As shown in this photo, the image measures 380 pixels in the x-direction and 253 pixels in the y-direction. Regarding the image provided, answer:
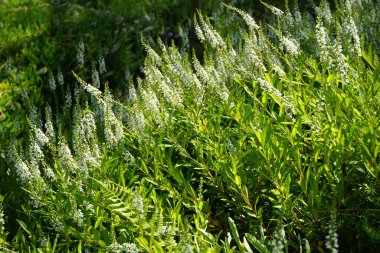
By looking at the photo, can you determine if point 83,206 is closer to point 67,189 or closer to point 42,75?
point 67,189

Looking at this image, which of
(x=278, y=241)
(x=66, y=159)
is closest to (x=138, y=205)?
(x=278, y=241)

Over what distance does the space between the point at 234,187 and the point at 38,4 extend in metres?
7.42

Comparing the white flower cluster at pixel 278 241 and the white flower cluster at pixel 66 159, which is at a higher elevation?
the white flower cluster at pixel 278 241

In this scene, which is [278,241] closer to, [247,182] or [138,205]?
[138,205]

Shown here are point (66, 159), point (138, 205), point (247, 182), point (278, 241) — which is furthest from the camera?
point (66, 159)

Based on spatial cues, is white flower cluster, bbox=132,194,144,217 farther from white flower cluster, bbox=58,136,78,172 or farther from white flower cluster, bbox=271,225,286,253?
white flower cluster, bbox=58,136,78,172

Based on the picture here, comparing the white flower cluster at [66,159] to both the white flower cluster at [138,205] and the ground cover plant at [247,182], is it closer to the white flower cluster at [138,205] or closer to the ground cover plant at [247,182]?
the ground cover plant at [247,182]

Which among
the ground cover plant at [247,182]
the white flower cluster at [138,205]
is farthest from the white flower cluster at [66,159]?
the white flower cluster at [138,205]

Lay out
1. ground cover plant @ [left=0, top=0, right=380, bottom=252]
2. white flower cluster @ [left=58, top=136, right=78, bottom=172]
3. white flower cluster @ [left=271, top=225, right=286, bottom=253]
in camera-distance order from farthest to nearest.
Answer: white flower cluster @ [left=58, top=136, right=78, bottom=172] → ground cover plant @ [left=0, top=0, right=380, bottom=252] → white flower cluster @ [left=271, top=225, right=286, bottom=253]

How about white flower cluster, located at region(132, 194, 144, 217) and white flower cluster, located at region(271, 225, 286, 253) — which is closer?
white flower cluster, located at region(271, 225, 286, 253)

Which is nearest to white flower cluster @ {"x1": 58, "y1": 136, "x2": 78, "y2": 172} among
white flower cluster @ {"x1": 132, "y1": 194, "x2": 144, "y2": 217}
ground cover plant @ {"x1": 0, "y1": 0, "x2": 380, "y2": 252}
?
ground cover plant @ {"x1": 0, "y1": 0, "x2": 380, "y2": 252}

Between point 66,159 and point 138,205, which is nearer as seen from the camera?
point 138,205

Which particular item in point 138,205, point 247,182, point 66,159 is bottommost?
point 247,182

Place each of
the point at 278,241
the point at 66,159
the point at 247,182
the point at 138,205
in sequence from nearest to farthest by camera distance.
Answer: the point at 278,241
the point at 138,205
the point at 247,182
the point at 66,159
